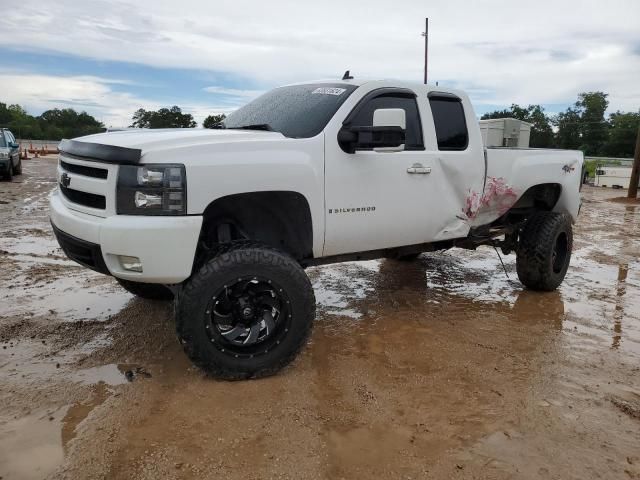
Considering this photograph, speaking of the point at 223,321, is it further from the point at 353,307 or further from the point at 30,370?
the point at 353,307

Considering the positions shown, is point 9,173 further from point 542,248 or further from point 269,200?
point 542,248

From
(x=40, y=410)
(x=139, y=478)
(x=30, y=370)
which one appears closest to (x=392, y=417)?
(x=139, y=478)

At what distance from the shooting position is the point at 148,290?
197 inches

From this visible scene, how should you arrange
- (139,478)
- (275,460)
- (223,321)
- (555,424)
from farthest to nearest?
(223,321) → (555,424) → (275,460) → (139,478)

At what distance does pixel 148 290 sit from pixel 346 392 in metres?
2.40

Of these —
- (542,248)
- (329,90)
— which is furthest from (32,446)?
(542,248)

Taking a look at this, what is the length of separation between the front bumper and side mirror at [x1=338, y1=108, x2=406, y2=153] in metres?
1.20

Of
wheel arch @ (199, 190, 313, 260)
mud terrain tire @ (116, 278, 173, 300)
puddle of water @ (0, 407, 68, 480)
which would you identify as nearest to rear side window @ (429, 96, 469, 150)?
wheel arch @ (199, 190, 313, 260)

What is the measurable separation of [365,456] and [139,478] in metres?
1.08

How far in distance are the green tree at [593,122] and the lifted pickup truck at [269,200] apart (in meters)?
63.0

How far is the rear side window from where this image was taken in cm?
472

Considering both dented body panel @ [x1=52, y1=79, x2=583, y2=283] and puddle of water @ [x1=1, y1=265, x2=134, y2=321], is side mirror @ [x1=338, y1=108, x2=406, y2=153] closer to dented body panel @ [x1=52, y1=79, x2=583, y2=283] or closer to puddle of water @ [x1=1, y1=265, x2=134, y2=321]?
dented body panel @ [x1=52, y1=79, x2=583, y2=283]

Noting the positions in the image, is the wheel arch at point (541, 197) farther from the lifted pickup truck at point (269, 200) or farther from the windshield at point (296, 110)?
the windshield at point (296, 110)

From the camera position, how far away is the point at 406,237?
4.46 meters
